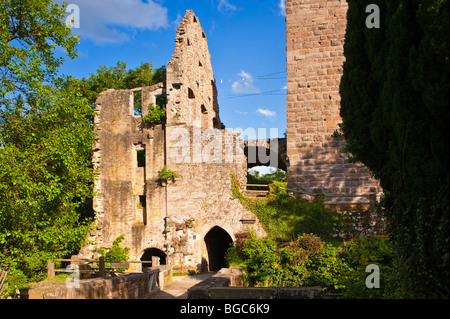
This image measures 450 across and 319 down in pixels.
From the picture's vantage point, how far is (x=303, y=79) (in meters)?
14.1

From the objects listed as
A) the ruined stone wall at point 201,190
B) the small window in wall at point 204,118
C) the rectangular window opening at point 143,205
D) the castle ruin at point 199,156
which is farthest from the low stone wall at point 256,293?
the small window in wall at point 204,118

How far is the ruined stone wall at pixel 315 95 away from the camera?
13.7 meters

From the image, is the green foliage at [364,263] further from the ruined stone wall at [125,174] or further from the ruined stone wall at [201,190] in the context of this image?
the ruined stone wall at [125,174]

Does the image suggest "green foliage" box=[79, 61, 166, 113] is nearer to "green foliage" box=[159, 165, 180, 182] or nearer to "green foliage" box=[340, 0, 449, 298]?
"green foliage" box=[159, 165, 180, 182]

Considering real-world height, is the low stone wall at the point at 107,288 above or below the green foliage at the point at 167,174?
below

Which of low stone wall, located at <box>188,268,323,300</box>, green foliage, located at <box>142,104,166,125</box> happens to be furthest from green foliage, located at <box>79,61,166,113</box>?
low stone wall, located at <box>188,268,323,300</box>

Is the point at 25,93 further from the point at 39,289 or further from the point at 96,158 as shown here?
the point at 39,289

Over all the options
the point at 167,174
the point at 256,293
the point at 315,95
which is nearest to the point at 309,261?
the point at 256,293

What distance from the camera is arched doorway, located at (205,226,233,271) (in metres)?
17.8

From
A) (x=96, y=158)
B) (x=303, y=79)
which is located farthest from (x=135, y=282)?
(x=96, y=158)

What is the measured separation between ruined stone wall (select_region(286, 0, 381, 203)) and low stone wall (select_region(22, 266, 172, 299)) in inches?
245

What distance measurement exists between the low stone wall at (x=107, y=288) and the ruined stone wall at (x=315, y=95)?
622 centimetres

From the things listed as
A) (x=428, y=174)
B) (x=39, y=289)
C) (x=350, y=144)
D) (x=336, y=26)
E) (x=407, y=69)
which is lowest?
(x=39, y=289)
